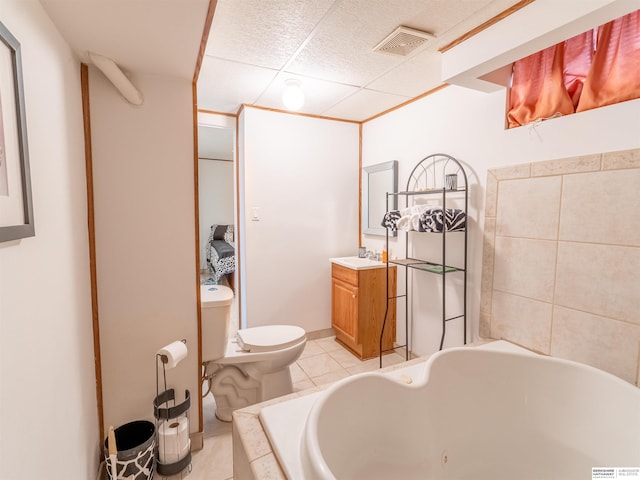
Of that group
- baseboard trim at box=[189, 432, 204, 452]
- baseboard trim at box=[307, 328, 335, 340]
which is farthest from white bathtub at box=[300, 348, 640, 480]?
baseboard trim at box=[307, 328, 335, 340]

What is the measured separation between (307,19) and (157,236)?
1.33 meters

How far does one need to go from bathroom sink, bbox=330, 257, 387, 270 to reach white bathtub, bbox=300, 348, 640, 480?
1291 millimetres

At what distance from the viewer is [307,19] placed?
156 cm

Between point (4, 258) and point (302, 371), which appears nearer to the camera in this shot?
point (4, 258)

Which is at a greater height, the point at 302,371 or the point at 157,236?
the point at 157,236

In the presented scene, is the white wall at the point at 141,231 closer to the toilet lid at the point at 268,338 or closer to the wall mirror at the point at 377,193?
the toilet lid at the point at 268,338

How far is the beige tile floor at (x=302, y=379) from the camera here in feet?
5.32

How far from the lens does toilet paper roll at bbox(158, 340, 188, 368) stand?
Result: 4.89ft

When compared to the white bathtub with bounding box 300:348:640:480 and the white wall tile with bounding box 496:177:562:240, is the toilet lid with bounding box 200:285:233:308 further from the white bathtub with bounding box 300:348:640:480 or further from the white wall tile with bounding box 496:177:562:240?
the white wall tile with bounding box 496:177:562:240

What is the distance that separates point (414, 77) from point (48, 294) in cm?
233

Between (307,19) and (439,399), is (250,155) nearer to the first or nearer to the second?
(307,19)

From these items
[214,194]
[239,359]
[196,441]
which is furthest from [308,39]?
[214,194]

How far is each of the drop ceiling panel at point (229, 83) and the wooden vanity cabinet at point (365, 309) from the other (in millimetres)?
1653

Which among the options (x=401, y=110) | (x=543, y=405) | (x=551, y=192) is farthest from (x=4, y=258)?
(x=401, y=110)
